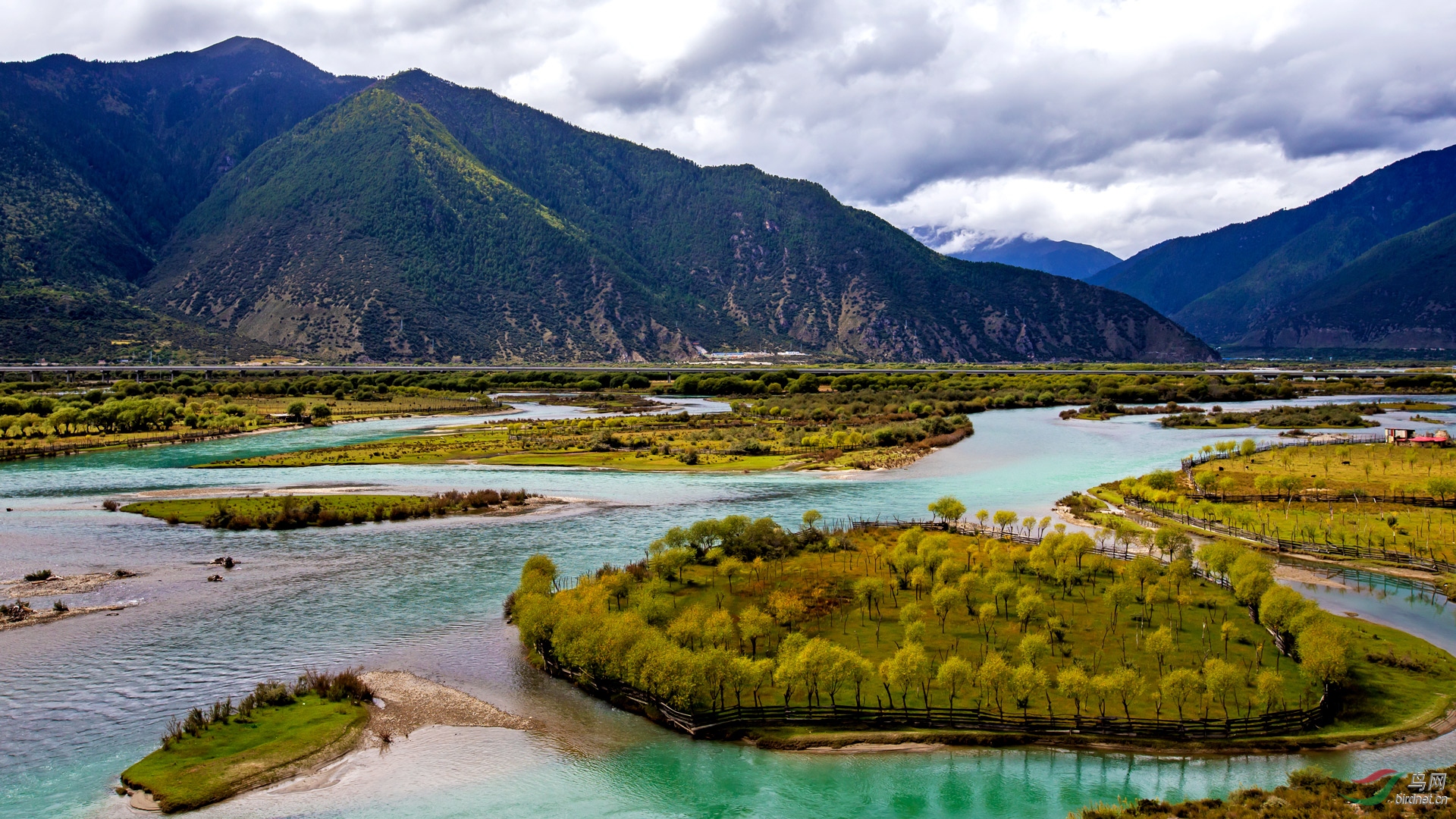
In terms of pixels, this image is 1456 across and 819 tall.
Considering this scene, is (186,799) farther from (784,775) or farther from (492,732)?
(784,775)

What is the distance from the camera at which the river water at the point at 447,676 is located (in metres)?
25.5

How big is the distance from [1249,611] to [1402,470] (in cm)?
4299

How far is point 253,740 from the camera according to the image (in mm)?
27672

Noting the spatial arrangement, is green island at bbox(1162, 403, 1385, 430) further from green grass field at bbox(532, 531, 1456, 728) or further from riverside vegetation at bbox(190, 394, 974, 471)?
green grass field at bbox(532, 531, 1456, 728)

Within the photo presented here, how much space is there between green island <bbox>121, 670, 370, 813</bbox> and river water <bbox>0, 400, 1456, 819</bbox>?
0.76 meters

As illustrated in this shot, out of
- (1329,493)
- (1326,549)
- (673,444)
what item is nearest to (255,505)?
(673,444)

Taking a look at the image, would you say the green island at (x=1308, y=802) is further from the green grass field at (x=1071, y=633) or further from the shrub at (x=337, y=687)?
the shrub at (x=337, y=687)

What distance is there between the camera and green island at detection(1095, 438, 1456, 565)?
48406 mm

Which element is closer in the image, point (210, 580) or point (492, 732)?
point (492, 732)

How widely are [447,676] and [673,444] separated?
62.3 meters

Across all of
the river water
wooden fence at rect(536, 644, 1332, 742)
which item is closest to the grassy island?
the river water

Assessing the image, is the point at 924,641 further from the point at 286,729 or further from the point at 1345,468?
the point at 1345,468

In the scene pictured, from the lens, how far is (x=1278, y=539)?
49.4 m

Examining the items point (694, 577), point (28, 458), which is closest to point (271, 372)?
point (28, 458)
